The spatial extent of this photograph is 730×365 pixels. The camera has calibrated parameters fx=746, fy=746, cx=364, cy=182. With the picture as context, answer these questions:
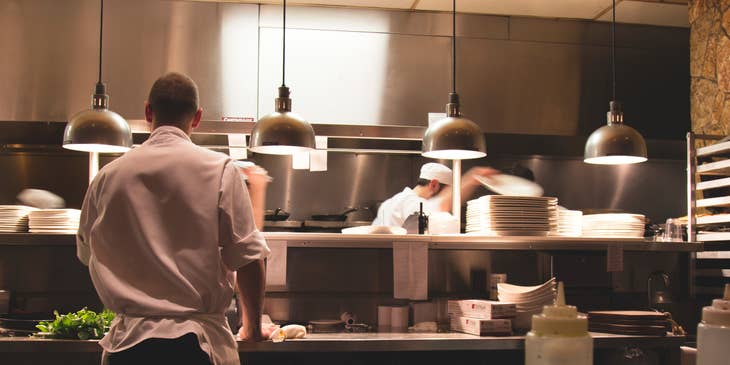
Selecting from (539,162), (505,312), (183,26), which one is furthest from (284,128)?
(539,162)

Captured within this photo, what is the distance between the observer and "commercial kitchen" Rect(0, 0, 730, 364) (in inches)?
149

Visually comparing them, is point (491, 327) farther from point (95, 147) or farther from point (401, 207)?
point (401, 207)

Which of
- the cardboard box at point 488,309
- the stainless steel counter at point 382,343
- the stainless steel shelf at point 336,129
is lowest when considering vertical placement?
the stainless steel counter at point 382,343

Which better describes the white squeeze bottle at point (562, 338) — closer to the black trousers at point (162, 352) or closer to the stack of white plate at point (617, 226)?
the black trousers at point (162, 352)

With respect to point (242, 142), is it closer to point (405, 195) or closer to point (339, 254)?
point (405, 195)

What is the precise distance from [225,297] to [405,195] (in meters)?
4.09

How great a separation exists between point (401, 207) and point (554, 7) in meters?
2.03

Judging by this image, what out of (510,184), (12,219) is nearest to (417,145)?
(510,184)

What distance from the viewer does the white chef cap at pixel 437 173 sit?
19.8ft

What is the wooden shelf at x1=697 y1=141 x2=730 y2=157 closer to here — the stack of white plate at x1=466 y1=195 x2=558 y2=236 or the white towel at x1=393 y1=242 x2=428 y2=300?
the stack of white plate at x1=466 y1=195 x2=558 y2=236

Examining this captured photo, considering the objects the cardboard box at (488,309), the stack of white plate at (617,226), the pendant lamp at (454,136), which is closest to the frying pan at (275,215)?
the pendant lamp at (454,136)

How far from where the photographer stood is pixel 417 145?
246 inches

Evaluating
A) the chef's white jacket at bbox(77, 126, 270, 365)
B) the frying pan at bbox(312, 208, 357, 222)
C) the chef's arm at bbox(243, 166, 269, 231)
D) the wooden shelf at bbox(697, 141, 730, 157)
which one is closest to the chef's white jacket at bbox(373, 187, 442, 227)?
the frying pan at bbox(312, 208, 357, 222)

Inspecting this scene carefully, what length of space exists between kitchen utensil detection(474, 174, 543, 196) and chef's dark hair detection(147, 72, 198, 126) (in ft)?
12.6
